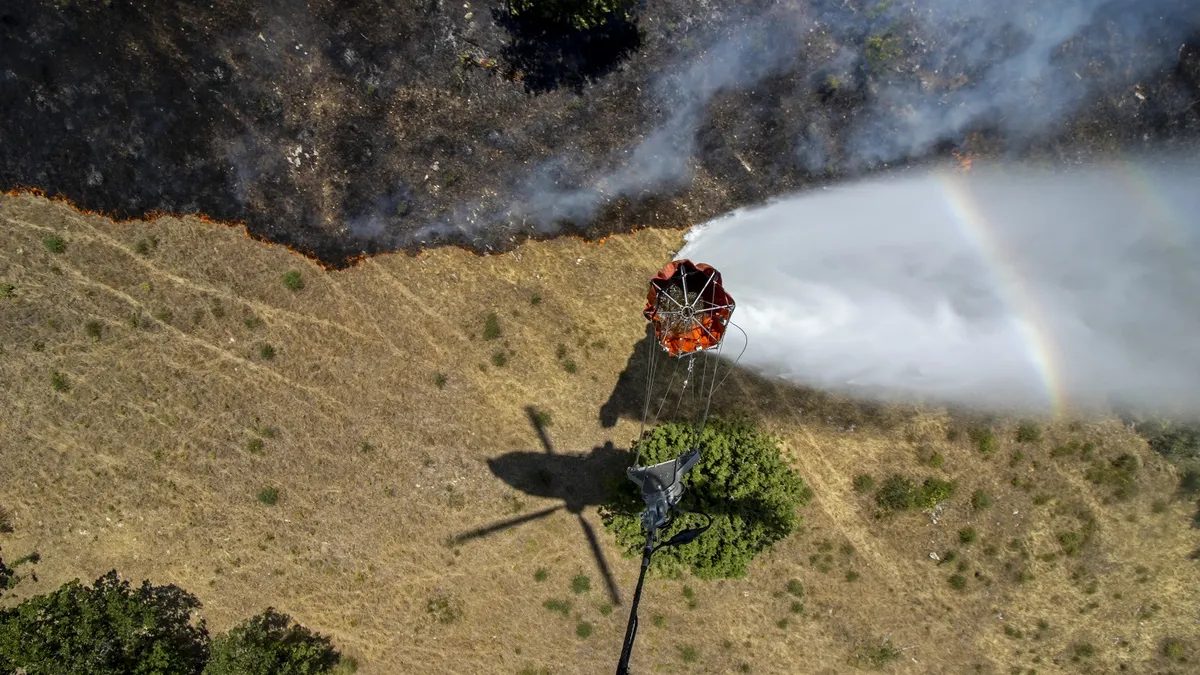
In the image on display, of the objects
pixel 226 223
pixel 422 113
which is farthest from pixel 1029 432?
pixel 226 223

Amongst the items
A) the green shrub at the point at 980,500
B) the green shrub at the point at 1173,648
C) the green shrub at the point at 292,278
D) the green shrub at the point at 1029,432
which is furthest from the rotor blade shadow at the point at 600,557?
the green shrub at the point at 1173,648

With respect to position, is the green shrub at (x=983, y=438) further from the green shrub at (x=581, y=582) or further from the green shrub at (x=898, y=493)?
the green shrub at (x=581, y=582)

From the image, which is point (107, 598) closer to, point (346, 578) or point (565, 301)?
point (346, 578)

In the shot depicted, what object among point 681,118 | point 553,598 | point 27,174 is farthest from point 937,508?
point 27,174

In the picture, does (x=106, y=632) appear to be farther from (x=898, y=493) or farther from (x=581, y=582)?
(x=898, y=493)

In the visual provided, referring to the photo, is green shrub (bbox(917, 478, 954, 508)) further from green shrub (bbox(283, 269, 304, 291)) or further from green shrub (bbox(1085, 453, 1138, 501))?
green shrub (bbox(283, 269, 304, 291))

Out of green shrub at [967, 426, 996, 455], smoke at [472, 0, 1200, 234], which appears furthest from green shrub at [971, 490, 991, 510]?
smoke at [472, 0, 1200, 234]
